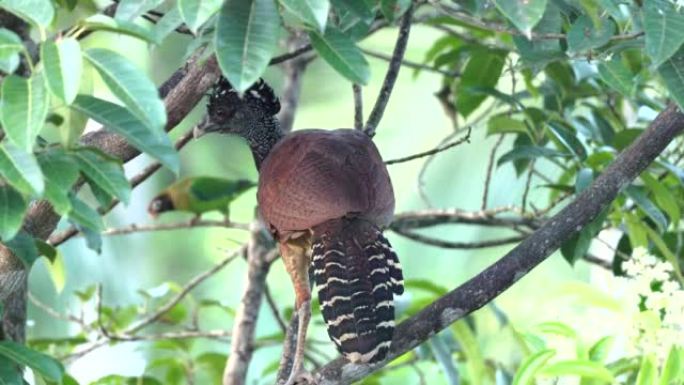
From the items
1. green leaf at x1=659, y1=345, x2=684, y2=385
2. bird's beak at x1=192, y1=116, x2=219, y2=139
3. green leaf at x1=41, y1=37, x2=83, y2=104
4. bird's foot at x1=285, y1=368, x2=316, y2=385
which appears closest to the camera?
green leaf at x1=41, y1=37, x2=83, y2=104

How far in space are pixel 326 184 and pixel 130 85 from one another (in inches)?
52.4

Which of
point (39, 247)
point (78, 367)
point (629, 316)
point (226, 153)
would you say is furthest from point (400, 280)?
point (226, 153)

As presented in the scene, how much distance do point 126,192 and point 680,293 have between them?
3.64ft

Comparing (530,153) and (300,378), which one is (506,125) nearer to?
(530,153)

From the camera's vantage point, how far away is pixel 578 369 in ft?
7.43

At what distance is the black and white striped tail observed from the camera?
2818 millimetres

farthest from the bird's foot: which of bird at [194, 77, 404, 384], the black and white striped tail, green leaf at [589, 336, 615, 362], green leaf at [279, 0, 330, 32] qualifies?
green leaf at [279, 0, 330, 32]

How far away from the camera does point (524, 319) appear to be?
25.3ft

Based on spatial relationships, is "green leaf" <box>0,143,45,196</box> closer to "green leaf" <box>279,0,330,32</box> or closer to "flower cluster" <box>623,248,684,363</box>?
"green leaf" <box>279,0,330,32</box>

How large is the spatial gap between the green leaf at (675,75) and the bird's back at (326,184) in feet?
3.35

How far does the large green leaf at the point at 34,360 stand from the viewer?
7.82 ft

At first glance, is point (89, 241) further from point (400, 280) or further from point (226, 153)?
point (226, 153)

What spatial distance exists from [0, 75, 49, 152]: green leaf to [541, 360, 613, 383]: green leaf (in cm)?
105

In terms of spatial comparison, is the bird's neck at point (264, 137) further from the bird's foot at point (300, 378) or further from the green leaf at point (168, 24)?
the green leaf at point (168, 24)
